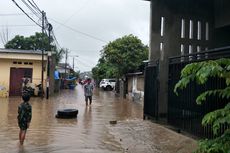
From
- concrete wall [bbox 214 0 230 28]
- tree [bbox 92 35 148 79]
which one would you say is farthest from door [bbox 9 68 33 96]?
concrete wall [bbox 214 0 230 28]

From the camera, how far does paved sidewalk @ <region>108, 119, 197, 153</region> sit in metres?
8.72

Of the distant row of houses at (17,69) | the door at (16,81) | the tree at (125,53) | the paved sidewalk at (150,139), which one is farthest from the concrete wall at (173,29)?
the tree at (125,53)

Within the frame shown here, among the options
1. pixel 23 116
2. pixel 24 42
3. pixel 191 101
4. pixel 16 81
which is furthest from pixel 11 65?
pixel 24 42

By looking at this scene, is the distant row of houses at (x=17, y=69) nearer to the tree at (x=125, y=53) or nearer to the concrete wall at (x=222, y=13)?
the tree at (x=125, y=53)

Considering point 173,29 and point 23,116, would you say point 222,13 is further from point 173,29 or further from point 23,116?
point 23,116

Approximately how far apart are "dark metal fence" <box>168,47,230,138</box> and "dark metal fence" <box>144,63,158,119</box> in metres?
1.81

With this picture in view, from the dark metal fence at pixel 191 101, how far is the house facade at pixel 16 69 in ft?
74.8

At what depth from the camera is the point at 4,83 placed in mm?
31766

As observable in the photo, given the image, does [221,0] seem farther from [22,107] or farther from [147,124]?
[22,107]

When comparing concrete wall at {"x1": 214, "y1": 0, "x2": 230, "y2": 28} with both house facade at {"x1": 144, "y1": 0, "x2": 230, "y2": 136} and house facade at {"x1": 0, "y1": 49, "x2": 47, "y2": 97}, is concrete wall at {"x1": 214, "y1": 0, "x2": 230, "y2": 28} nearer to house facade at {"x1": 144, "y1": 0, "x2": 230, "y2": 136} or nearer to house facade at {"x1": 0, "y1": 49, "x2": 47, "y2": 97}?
house facade at {"x1": 144, "y1": 0, "x2": 230, "y2": 136}

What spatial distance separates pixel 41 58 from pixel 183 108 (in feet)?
78.7

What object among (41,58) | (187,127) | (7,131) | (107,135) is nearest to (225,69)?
(187,127)

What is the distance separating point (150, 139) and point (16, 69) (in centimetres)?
2441

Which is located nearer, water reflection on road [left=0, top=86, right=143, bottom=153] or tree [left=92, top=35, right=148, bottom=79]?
water reflection on road [left=0, top=86, right=143, bottom=153]
